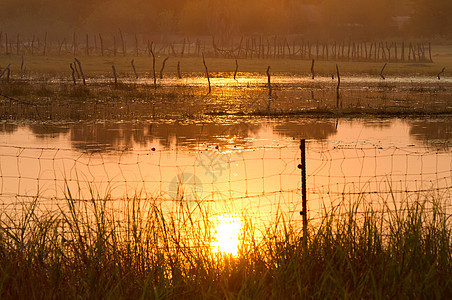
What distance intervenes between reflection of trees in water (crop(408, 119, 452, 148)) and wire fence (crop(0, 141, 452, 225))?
1.81 metres

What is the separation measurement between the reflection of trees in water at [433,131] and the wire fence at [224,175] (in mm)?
1809

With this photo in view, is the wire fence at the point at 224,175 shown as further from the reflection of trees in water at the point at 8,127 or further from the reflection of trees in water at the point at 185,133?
the reflection of trees in water at the point at 8,127

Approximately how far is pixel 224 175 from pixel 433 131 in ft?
36.5

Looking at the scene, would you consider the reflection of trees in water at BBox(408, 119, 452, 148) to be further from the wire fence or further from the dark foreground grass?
the dark foreground grass

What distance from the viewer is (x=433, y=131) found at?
2402 centimetres

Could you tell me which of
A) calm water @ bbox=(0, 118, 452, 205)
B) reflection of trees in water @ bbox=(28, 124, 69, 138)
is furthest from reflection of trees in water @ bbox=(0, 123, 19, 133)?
reflection of trees in water @ bbox=(28, 124, 69, 138)

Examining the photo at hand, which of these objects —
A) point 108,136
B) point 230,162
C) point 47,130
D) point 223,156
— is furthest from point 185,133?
point 230,162

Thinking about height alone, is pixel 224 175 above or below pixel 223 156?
Result: below

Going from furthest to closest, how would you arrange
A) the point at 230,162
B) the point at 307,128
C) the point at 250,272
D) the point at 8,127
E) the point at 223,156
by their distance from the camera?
the point at 307,128
the point at 8,127
the point at 223,156
the point at 230,162
the point at 250,272

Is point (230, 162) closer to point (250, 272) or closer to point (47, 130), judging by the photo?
point (47, 130)

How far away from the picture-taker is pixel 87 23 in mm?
172375

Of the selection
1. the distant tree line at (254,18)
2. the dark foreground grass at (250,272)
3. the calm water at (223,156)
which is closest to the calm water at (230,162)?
the calm water at (223,156)

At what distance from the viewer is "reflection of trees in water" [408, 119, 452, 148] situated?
20797 mm

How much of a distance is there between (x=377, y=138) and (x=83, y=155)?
362 inches
